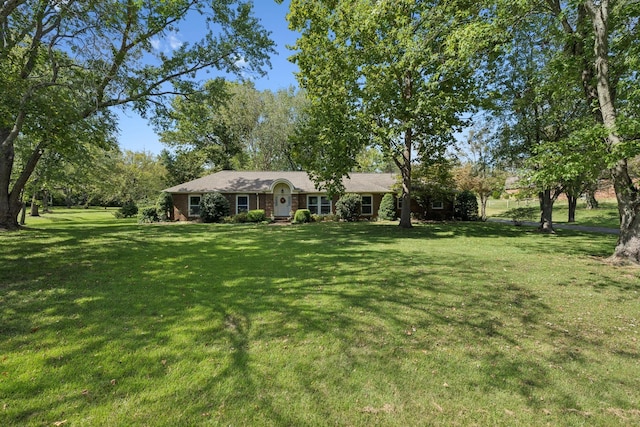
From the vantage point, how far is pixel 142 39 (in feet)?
41.5

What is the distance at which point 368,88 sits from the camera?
14.8 meters

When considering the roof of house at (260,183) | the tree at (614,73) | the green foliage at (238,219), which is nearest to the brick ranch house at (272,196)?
the roof of house at (260,183)

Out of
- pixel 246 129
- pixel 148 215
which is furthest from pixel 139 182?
pixel 148 215

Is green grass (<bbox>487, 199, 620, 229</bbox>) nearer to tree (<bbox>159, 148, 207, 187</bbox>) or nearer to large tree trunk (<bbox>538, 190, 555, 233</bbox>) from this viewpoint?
large tree trunk (<bbox>538, 190, 555, 233</bbox>)

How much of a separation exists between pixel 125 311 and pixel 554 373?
6.08 m

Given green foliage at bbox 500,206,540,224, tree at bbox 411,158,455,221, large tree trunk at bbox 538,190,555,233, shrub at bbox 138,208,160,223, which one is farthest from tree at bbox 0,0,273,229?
green foliage at bbox 500,206,540,224

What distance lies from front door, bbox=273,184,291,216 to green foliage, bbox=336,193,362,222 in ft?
13.5

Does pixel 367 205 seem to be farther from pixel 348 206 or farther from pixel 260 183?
pixel 260 183

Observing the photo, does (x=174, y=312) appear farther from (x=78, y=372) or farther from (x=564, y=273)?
(x=564, y=273)

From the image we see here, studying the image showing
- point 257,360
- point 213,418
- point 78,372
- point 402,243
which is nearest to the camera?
point 213,418

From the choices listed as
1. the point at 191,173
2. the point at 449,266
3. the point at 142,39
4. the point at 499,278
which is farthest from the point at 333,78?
the point at 191,173

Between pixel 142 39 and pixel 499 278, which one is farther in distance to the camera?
pixel 142 39

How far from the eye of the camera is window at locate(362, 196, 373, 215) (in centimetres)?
2431

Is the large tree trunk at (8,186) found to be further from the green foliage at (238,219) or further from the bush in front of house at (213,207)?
the green foliage at (238,219)
